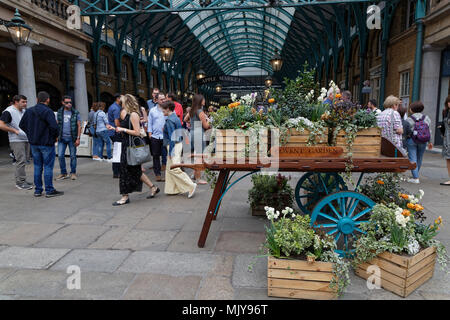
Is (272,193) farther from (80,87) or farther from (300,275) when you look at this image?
(80,87)

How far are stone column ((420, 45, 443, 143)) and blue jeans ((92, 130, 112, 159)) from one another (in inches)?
448

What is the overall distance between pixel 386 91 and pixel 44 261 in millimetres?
15368

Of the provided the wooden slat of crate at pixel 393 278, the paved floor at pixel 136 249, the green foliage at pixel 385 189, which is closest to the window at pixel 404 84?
the paved floor at pixel 136 249

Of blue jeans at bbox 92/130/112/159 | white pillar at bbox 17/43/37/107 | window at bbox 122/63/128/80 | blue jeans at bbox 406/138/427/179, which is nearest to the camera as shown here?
blue jeans at bbox 406/138/427/179

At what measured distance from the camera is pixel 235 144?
10.1 feet

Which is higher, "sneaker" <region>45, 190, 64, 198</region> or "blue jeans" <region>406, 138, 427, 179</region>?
"blue jeans" <region>406, 138, 427, 179</region>

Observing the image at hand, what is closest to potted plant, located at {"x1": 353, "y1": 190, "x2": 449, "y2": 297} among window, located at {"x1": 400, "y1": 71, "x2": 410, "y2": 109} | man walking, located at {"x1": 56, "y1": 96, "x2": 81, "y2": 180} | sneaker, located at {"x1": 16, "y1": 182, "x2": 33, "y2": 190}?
sneaker, located at {"x1": 16, "y1": 182, "x2": 33, "y2": 190}

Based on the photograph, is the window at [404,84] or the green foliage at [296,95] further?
the window at [404,84]

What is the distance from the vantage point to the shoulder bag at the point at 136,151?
4.95 meters

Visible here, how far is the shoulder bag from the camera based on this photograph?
495 cm

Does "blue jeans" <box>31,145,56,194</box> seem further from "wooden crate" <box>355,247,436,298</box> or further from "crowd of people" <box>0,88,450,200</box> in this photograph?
"wooden crate" <box>355,247,436,298</box>

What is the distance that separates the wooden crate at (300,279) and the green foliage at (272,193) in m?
1.88

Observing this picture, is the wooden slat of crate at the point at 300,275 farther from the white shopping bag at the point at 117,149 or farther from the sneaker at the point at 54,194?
the sneaker at the point at 54,194

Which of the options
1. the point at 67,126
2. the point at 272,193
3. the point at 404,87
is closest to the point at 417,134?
the point at 272,193
